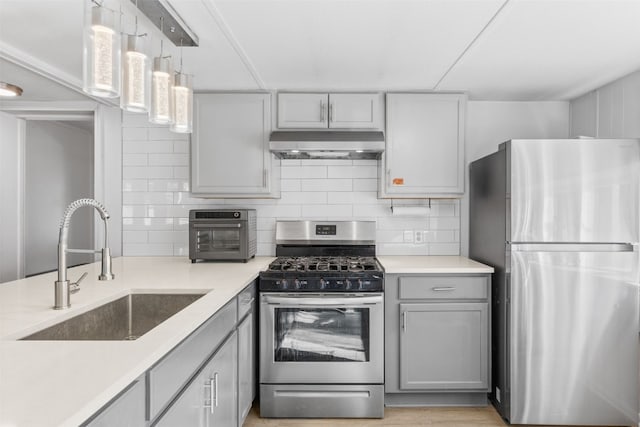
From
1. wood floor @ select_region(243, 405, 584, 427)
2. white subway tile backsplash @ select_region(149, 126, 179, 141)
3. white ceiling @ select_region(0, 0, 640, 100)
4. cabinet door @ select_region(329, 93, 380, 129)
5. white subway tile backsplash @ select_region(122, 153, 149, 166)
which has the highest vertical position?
white ceiling @ select_region(0, 0, 640, 100)

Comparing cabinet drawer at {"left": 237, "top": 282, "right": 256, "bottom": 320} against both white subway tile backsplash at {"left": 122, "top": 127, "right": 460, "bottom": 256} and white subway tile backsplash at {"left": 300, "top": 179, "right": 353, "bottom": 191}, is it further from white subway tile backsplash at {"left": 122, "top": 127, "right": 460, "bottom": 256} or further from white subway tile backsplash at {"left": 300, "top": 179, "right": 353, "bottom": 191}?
white subway tile backsplash at {"left": 300, "top": 179, "right": 353, "bottom": 191}

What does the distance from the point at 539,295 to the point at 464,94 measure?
57.9 inches

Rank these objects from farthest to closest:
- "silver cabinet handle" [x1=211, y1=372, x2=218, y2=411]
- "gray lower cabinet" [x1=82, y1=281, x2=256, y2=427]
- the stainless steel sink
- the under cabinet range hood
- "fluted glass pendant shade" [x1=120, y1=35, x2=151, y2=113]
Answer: the under cabinet range hood, "silver cabinet handle" [x1=211, y1=372, x2=218, y2=411], the stainless steel sink, "fluted glass pendant shade" [x1=120, y1=35, x2=151, y2=113], "gray lower cabinet" [x1=82, y1=281, x2=256, y2=427]

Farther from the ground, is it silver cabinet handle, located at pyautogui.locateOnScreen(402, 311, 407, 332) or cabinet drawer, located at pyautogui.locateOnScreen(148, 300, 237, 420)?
cabinet drawer, located at pyautogui.locateOnScreen(148, 300, 237, 420)

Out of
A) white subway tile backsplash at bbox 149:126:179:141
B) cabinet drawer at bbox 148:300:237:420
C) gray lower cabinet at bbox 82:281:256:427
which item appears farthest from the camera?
white subway tile backsplash at bbox 149:126:179:141

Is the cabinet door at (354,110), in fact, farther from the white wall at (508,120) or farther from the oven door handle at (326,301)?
the oven door handle at (326,301)

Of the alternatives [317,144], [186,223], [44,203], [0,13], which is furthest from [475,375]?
[44,203]

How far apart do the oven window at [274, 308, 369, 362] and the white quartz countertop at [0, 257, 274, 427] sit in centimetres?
55

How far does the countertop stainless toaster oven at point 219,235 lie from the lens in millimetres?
2865

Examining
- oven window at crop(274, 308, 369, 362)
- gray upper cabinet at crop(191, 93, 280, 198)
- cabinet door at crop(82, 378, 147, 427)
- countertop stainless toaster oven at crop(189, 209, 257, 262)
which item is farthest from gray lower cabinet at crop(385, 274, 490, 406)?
cabinet door at crop(82, 378, 147, 427)

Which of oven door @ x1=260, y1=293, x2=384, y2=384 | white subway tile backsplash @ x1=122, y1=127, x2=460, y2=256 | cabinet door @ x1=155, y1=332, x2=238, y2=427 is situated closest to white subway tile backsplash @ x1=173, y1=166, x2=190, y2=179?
white subway tile backsplash @ x1=122, y1=127, x2=460, y2=256

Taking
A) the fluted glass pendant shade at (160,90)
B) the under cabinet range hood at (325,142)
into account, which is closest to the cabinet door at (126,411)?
the fluted glass pendant shade at (160,90)

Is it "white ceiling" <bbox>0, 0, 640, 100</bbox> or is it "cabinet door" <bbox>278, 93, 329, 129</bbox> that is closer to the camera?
"white ceiling" <bbox>0, 0, 640, 100</bbox>

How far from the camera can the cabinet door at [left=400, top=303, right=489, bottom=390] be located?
262 centimetres
